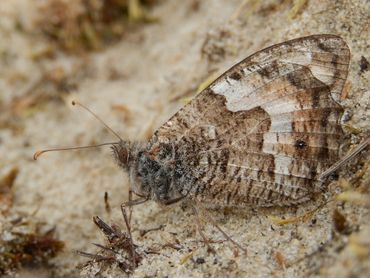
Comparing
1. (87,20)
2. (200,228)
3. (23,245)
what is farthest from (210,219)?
(87,20)

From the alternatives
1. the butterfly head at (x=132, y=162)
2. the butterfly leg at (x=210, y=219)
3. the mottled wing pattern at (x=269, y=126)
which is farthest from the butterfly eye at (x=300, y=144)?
the butterfly head at (x=132, y=162)

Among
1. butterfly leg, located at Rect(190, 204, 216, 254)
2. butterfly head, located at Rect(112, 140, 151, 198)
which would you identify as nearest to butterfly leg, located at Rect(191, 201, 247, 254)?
butterfly leg, located at Rect(190, 204, 216, 254)

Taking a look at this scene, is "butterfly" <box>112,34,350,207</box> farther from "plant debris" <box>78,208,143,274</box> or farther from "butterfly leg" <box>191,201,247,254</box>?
"plant debris" <box>78,208,143,274</box>

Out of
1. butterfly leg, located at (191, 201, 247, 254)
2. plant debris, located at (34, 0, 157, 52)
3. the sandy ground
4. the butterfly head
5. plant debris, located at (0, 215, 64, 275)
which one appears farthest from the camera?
plant debris, located at (34, 0, 157, 52)

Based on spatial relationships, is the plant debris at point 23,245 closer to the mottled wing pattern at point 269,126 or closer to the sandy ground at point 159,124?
the sandy ground at point 159,124

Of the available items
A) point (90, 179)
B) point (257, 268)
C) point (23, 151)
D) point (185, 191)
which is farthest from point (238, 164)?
point (23, 151)
